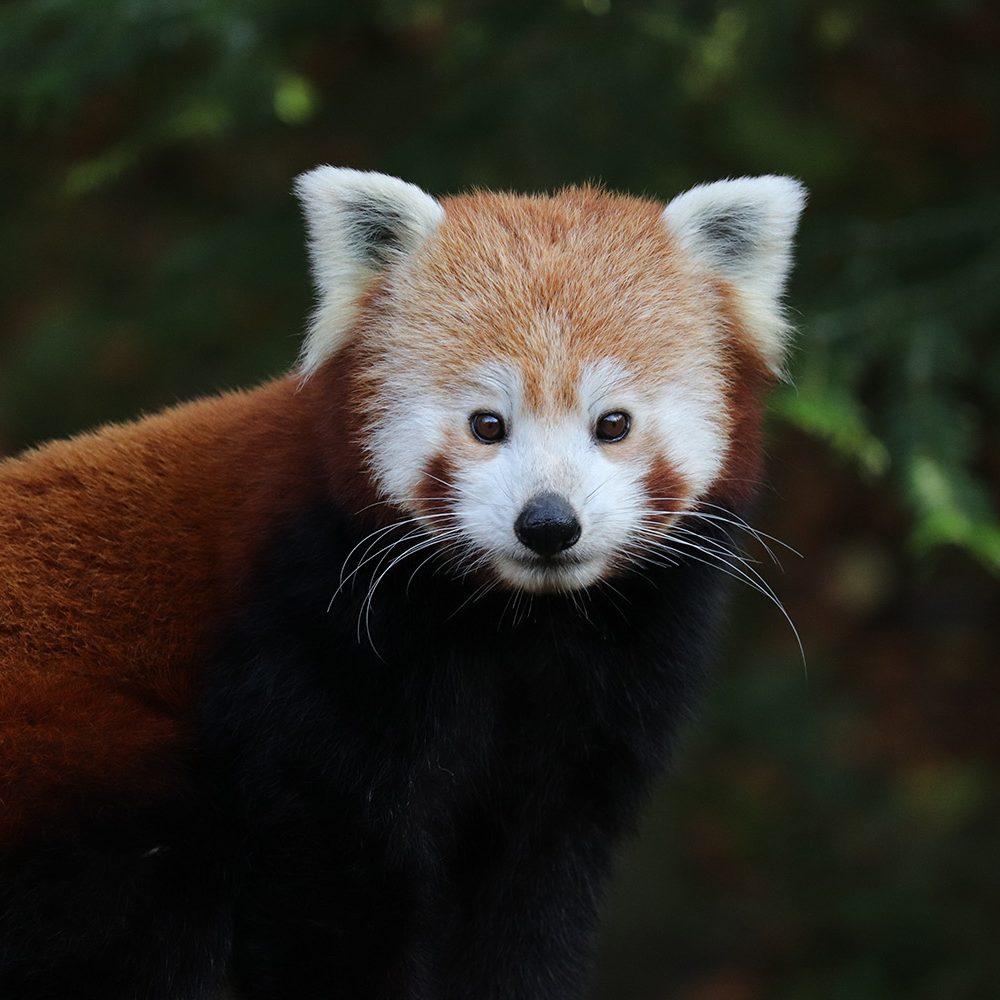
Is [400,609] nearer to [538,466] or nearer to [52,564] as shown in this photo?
[538,466]

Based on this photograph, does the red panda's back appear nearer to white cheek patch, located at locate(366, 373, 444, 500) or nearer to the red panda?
the red panda

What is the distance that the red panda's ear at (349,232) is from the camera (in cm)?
285

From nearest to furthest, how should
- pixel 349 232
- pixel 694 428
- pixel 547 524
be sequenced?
pixel 547 524 → pixel 694 428 → pixel 349 232

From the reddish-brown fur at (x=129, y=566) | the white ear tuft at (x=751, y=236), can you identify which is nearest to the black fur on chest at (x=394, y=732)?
the reddish-brown fur at (x=129, y=566)

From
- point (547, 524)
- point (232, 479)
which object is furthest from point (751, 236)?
point (232, 479)

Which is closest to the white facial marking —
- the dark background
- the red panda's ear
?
the red panda's ear

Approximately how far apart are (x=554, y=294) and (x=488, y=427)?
275 mm

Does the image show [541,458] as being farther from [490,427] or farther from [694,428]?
[694,428]

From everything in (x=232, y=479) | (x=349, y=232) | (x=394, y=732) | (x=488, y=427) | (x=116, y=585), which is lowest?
(x=394, y=732)

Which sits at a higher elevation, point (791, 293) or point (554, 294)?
point (554, 294)

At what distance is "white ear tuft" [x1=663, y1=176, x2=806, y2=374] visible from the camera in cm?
293

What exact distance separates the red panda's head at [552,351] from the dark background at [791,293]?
80cm

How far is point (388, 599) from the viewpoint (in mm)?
2828

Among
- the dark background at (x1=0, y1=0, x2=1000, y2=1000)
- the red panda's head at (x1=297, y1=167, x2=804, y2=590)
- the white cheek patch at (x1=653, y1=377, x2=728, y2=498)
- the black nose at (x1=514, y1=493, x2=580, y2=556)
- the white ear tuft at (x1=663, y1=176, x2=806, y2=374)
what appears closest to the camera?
the black nose at (x1=514, y1=493, x2=580, y2=556)
